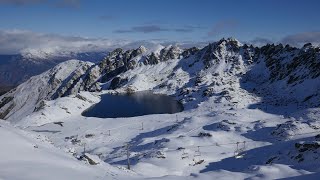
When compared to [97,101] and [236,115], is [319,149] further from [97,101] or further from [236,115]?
[97,101]

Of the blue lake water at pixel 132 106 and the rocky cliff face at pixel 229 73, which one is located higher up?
the rocky cliff face at pixel 229 73

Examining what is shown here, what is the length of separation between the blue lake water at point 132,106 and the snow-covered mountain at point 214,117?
4.03 metres

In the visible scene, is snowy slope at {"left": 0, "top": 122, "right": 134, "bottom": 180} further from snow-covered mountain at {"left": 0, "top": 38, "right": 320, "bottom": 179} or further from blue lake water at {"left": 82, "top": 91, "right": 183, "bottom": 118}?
blue lake water at {"left": 82, "top": 91, "right": 183, "bottom": 118}

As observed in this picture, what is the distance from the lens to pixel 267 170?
113 ft

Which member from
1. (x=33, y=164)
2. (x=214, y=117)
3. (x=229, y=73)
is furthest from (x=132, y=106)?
(x=33, y=164)

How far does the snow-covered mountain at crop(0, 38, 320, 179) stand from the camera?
48816 millimetres

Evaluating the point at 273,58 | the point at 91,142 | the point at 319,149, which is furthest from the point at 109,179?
the point at 273,58

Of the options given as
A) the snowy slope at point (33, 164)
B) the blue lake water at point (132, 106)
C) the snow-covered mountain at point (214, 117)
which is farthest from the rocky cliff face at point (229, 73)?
the snowy slope at point (33, 164)

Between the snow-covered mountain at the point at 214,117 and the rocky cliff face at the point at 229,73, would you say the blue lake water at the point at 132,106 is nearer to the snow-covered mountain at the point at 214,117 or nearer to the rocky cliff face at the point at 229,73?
the snow-covered mountain at the point at 214,117

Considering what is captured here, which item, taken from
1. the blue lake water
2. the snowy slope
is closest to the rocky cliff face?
the blue lake water

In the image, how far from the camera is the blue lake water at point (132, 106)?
11656 centimetres

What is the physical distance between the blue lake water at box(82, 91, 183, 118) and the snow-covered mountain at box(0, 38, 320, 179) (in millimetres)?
4032

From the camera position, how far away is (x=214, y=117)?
82375mm

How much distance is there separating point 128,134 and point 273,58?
87.1 m
